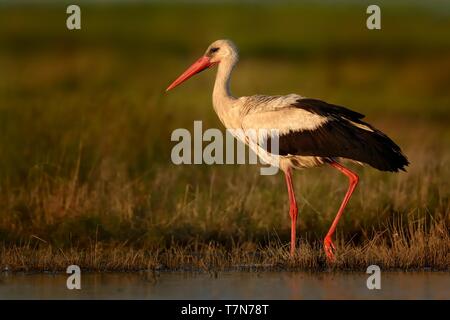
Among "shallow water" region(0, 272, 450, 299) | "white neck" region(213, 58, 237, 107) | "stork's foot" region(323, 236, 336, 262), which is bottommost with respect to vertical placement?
"shallow water" region(0, 272, 450, 299)

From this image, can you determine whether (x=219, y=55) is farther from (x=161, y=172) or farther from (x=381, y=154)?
(x=381, y=154)

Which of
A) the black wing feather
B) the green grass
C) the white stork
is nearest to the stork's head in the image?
the white stork

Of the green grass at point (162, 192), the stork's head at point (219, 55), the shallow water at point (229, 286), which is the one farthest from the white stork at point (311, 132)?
the shallow water at point (229, 286)

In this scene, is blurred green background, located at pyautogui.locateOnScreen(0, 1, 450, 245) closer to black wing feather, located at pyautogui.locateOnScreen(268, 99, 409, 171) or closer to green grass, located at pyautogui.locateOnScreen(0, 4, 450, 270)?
green grass, located at pyautogui.locateOnScreen(0, 4, 450, 270)

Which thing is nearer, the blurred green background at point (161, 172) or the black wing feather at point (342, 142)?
the black wing feather at point (342, 142)

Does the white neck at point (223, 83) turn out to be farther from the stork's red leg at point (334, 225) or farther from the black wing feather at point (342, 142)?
the stork's red leg at point (334, 225)

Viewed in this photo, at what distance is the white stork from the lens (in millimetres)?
11164

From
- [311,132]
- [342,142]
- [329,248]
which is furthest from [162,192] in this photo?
[329,248]

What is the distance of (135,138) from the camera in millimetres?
14734

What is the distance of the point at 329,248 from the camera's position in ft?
35.8

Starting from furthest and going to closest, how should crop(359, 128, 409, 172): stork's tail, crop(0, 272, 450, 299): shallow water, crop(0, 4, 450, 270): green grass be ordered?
crop(0, 4, 450, 270): green grass
crop(359, 128, 409, 172): stork's tail
crop(0, 272, 450, 299): shallow water

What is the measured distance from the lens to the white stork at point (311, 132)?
11.2 meters

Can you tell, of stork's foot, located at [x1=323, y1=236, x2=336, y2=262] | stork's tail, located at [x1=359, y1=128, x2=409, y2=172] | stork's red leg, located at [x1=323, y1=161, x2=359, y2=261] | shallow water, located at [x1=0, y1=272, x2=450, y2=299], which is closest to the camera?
shallow water, located at [x1=0, y1=272, x2=450, y2=299]

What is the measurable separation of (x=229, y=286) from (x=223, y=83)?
317cm
